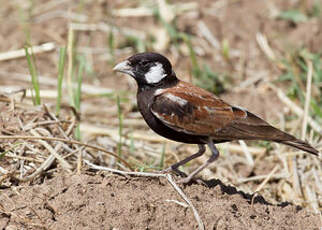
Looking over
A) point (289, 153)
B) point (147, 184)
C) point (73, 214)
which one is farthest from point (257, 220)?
→ point (289, 153)

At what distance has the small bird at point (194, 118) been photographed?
4.79 m

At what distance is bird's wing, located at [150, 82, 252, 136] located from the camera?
188 inches

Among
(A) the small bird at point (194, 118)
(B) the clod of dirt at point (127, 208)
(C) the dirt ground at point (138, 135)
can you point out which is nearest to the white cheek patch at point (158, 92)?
(A) the small bird at point (194, 118)

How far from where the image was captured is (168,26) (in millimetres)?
9164

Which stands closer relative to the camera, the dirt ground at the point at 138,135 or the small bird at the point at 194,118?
the dirt ground at the point at 138,135

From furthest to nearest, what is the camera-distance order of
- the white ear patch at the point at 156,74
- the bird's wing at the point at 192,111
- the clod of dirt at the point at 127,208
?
the white ear patch at the point at 156,74, the bird's wing at the point at 192,111, the clod of dirt at the point at 127,208

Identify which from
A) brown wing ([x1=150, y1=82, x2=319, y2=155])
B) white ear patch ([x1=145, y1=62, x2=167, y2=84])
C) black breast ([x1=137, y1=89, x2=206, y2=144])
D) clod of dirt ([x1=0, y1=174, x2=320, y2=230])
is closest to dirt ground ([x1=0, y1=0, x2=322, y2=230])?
clod of dirt ([x1=0, y1=174, x2=320, y2=230])

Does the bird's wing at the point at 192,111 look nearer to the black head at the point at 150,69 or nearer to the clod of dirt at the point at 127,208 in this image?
the black head at the point at 150,69

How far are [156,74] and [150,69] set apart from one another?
0.07 m

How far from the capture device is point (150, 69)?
200 inches

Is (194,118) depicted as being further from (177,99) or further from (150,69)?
(150,69)

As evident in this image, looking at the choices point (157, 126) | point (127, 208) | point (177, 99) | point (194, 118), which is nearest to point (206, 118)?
point (194, 118)

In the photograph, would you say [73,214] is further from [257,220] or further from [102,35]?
[102,35]

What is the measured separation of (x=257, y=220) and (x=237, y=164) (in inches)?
102
